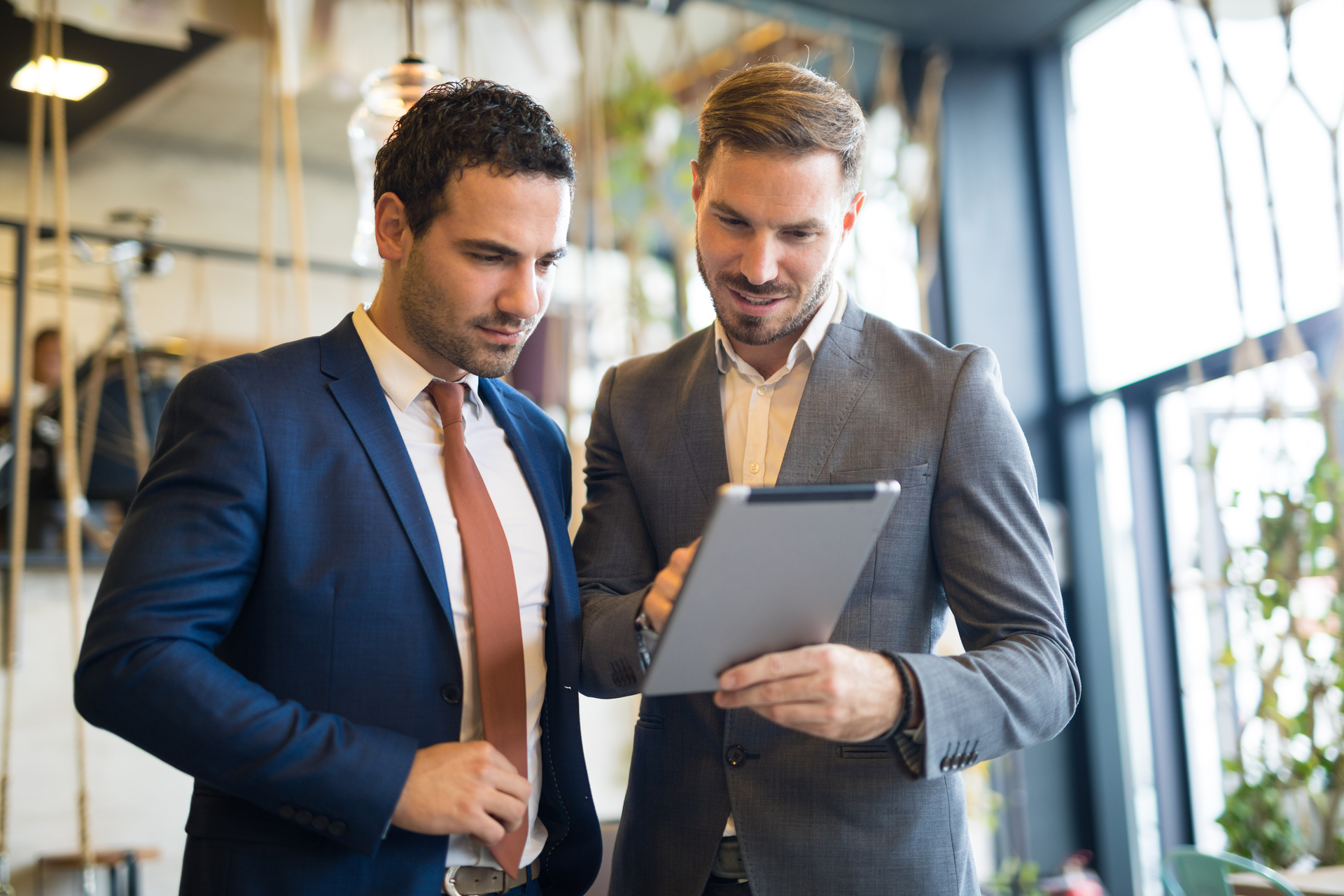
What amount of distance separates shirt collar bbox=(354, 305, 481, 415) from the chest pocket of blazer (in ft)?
1.69

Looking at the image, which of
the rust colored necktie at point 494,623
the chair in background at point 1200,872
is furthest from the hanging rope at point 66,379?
the chair in background at point 1200,872

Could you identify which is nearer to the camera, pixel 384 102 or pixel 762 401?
pixel 762 401

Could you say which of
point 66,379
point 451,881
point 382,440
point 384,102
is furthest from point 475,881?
point 66,379

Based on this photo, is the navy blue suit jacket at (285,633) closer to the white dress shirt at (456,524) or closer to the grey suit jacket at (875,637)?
the white dress shirt at (456,524)

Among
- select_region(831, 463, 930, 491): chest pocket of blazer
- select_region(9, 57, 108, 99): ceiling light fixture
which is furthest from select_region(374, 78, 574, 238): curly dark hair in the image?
select_region(9, 57, 108, 99): ceiling light fixture

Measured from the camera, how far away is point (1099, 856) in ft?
16.1

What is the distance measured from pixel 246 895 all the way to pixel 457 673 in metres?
0.32

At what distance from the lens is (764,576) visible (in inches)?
42.0

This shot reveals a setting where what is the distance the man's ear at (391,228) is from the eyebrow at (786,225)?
1.39 ft

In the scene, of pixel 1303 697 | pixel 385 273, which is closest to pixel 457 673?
pixel 385 273

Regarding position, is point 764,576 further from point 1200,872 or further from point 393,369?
point 1200,872

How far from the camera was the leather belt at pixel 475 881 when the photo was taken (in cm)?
133

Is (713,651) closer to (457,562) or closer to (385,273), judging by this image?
(457,562)

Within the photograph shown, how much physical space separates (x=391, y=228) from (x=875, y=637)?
84cm
